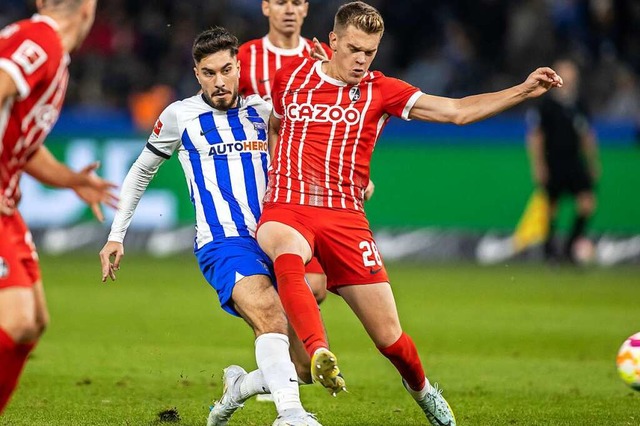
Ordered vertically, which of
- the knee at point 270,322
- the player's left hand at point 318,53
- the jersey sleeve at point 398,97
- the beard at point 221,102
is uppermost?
the player's left hand at point 318,53

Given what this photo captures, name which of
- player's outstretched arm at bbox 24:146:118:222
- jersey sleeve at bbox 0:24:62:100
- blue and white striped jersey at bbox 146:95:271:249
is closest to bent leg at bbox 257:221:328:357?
blue and white striped jersey at bbox 146:95:271:249

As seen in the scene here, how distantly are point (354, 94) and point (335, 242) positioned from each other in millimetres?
933

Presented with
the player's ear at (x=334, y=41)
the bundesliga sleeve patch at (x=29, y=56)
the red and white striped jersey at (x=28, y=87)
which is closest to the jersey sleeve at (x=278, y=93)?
the player's ear at (x=334, y=41)

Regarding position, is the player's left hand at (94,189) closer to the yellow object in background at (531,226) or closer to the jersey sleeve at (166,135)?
the jersey sleeve at (166,135)

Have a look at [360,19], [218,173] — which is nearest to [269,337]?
[218,173]

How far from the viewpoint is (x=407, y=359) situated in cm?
680

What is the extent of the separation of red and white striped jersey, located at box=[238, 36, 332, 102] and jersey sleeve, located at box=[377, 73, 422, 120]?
1.48m

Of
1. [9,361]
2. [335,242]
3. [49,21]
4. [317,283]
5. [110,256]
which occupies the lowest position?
[317,283]

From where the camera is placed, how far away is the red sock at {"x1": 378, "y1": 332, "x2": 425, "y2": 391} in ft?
A: 22.2

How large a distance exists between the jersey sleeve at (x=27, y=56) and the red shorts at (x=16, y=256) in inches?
25.7

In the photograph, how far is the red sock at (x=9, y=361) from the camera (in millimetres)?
5406

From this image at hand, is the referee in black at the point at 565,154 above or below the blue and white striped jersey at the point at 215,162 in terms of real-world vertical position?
below

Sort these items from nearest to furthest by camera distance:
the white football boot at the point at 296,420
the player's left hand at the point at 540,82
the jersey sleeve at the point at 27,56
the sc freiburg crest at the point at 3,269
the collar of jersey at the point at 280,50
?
the jersey sleeve at the point at 27,56
the sc freiburg crest at the point at 3,269
the white football boot at the point at 296,420
the player's left hand at the point at 540,82
the collar of jersey at the point at 280,50

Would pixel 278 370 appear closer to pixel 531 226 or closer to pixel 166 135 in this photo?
pixel 166 135
